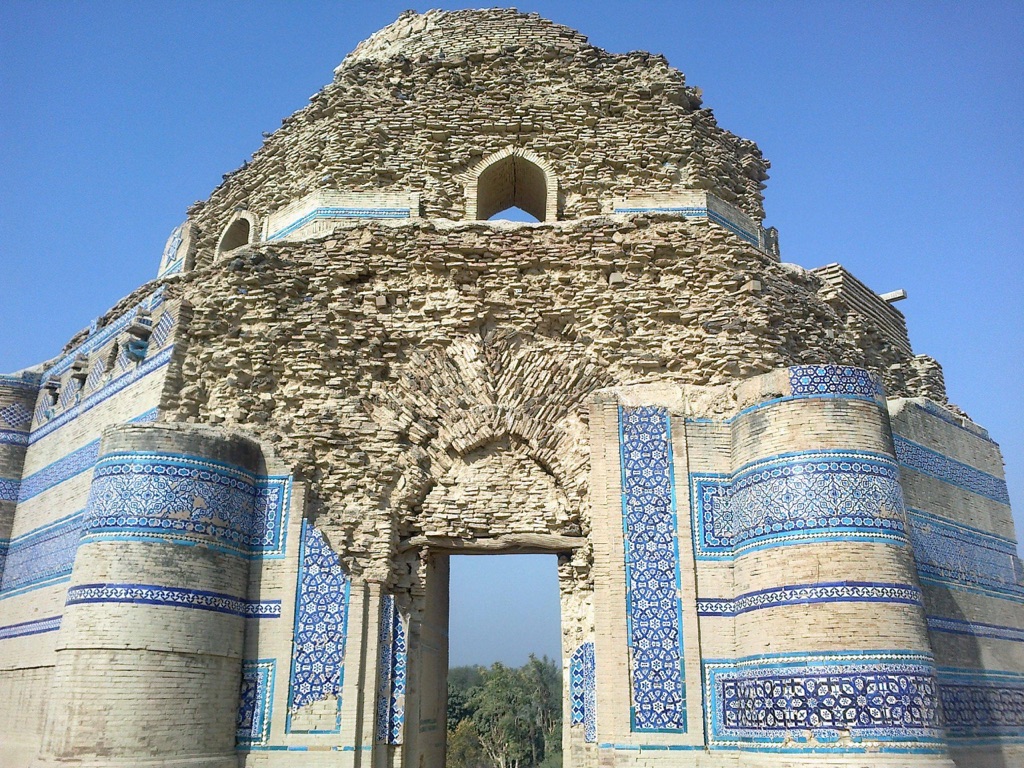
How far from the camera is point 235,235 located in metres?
10.6

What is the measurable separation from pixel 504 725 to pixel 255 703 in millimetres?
19357

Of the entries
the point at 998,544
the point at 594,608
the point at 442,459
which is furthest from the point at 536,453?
the point at 998,544

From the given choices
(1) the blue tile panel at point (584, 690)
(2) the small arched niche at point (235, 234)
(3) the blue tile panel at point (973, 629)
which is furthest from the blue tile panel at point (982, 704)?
(2) the small arched niche at point (235, 234)

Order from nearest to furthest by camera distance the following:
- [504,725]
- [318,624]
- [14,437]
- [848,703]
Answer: [848,703], [318,624], [14,437], [504,725]

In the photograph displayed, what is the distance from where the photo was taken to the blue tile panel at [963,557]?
7.67 m

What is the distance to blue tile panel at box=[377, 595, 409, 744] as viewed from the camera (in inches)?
277

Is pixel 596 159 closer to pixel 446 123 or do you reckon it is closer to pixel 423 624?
pixel 446 123

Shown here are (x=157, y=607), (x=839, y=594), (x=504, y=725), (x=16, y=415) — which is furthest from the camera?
(x=504, y=725)

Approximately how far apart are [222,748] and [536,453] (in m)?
3.41

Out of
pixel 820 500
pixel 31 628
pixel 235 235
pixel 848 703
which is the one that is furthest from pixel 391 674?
pixel 235 235

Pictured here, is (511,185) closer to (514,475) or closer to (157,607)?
(514,475)

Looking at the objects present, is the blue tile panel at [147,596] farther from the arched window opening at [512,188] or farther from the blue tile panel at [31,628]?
the arched window opening at [512,188]

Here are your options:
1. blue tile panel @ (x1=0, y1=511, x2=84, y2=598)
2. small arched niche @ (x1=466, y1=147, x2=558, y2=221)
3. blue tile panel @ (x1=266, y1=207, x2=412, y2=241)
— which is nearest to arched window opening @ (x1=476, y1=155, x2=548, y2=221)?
small arched niche @ (x1=466, y1=147, x2=558, y2=221)

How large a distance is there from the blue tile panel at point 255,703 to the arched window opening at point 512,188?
509cm
